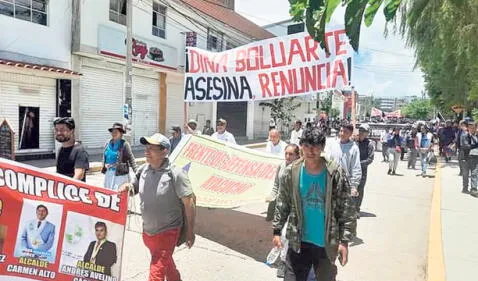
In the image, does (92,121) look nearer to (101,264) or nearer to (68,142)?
(68,142)

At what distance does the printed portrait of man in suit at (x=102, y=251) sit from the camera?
11.6 ft

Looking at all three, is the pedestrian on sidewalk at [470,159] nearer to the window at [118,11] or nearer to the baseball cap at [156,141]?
the baseball cap at [156,141]

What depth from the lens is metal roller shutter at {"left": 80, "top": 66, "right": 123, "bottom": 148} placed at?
18.0 m

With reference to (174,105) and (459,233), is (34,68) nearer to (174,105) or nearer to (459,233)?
(174,105)

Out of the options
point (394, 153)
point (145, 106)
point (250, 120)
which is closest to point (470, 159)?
point (394, 153)

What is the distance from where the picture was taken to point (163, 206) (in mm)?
3684

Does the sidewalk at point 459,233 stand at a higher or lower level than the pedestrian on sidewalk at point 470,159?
lower

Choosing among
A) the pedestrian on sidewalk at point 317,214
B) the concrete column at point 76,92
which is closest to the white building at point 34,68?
the concrete column at point 76,92

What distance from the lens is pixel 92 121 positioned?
18.5 metres

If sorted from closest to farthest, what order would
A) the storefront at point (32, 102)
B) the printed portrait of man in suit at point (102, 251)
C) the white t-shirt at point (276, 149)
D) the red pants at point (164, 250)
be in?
the printed portrait of man in suit at point (102, 251), the red pants at point (164, 250), the white t-shirt at point (276, 149), the storefront at point (32, 102)

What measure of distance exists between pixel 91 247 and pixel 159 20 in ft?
64.6

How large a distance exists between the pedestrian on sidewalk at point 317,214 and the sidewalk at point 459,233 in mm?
2286

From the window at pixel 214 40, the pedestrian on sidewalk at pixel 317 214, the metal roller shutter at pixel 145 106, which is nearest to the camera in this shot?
the pedestrian on sidewalk at pixel 317 214

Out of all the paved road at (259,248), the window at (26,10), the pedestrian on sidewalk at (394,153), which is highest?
the window at (26,10)
